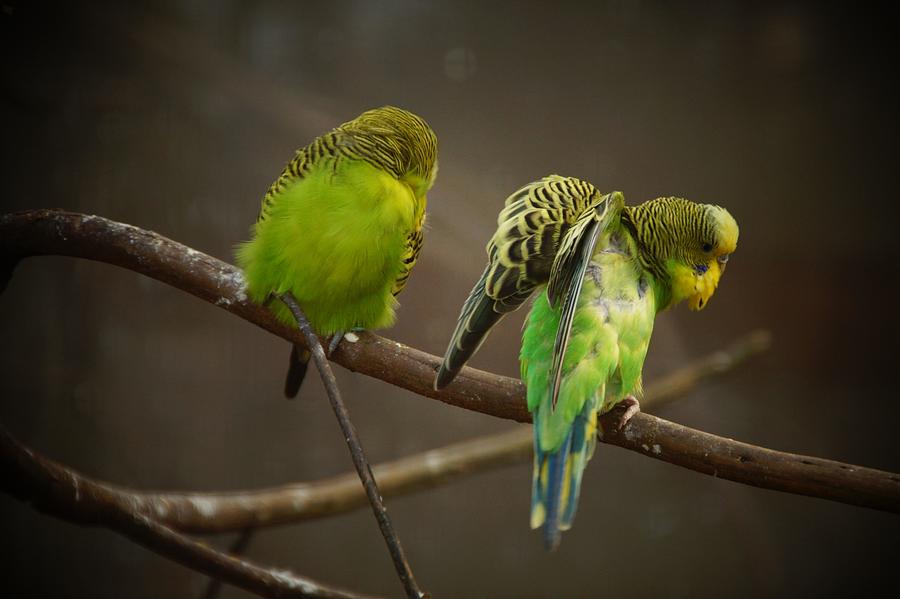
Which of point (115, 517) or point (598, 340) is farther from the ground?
point (598, 340)

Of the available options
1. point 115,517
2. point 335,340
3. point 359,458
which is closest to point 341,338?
point 335,340

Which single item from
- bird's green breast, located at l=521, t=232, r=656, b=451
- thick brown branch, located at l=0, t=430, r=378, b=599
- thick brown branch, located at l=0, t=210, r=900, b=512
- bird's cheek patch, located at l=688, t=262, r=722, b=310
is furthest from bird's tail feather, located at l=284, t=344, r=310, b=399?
bird's cheek patch, located at l=688, t=262, r=722, b=310

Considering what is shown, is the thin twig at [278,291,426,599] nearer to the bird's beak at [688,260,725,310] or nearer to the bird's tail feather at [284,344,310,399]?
the bird's tail feather at [284,344,310,399]

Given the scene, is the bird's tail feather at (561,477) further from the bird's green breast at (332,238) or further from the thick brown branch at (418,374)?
the bird's green breast at (332,238)

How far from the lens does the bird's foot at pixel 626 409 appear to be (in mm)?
985

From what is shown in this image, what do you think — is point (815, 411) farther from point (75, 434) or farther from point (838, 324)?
point (75, 434)

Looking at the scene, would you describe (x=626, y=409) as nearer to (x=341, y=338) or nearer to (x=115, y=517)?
(x=341, y=338)

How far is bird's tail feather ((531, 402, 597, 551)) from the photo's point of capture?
80 cm

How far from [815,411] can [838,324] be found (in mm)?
228

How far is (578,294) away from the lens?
0.83 metres

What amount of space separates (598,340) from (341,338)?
40 centimetres

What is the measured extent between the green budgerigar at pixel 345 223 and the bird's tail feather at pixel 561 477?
1.08ft

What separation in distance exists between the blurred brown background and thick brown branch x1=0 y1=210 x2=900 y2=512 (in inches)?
22.9

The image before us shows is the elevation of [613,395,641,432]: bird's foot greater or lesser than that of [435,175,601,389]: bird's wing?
lesser
